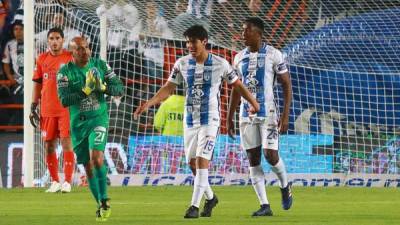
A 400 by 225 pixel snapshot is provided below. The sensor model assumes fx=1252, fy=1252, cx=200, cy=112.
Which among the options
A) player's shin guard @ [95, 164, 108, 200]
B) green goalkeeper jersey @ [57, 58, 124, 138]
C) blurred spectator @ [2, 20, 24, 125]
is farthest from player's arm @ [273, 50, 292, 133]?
blurred spectator @ [2, 20, 24, 125]

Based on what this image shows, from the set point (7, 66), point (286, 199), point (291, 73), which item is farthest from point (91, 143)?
point (7, 66)

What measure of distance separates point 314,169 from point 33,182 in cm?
431

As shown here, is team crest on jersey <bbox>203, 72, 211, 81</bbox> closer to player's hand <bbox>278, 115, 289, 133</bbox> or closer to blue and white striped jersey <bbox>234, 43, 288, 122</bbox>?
blue and white striped jersey <bbox>234, 43, 288, 122</bbox>

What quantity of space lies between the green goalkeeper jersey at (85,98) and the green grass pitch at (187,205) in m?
0.88

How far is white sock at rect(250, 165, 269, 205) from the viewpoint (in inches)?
484

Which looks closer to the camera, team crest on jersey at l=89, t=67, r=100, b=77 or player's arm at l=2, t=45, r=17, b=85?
team crest on jersey at l=89, t=67, r=100, b=77

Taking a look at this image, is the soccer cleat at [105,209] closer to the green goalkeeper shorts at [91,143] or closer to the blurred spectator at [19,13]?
the green goalkeeper shorts at [91,143]

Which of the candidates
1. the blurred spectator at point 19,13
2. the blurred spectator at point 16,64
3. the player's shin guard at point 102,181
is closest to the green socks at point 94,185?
the player's shin guard at point 102,181

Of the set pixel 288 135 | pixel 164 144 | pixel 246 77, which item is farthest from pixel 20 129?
pixel 246 77

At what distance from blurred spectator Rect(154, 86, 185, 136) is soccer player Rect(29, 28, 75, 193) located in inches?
137

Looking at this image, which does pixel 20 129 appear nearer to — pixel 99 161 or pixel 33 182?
pixel 33 182

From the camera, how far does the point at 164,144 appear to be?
19656mm

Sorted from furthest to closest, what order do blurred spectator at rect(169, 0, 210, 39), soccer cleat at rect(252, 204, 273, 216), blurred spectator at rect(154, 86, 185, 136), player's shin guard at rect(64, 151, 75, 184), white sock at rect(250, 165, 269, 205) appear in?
blurred spectator at rect(169, 0, 210, 39)
blurred spectator at rect(154, 86, 185, 136)
player's shin guard at rect(64, 151, 75, 184)
white sock at rect(250, 165, 269, 205)
soccer cleat at rect(252, 204, 273, 216)

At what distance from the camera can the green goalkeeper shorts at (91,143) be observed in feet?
38.6
